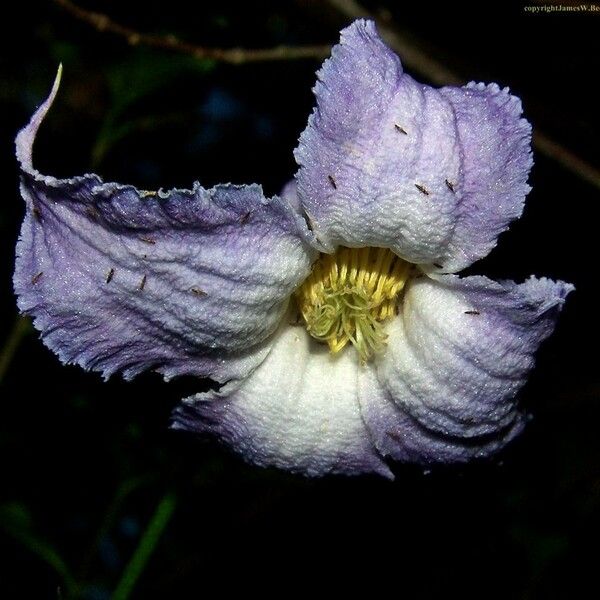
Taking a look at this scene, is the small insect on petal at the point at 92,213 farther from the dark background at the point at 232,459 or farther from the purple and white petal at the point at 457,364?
the dark background at the point at 232,459

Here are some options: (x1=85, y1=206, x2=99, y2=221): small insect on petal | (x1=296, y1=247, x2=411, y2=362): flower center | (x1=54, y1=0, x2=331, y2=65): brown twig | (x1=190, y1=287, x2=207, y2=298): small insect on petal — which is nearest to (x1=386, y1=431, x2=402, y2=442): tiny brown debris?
(x1=296, y1=247, x2=411, y2=362): flower center

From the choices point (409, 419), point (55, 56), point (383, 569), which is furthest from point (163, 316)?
point (383, 569)

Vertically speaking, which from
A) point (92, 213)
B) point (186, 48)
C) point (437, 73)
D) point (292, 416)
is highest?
point (437, 73)

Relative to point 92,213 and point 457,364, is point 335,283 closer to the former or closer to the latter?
point 457,364

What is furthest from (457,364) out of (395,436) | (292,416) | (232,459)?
(232,459)

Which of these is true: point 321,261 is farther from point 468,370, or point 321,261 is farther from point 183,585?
point 183,585

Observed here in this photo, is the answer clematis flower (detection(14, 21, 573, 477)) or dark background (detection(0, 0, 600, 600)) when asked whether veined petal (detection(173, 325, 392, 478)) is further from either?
dark background (detection(0, 0, 600, 600))
